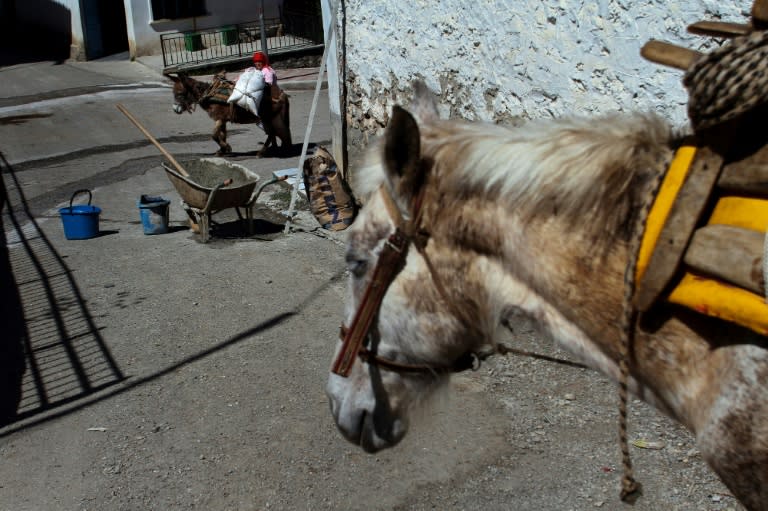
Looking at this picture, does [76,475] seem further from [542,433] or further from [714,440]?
[714,440]

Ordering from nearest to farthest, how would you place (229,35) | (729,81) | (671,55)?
(729,81) → (671,55) → (229,35)

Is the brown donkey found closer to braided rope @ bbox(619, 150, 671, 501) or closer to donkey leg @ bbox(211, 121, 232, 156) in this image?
donkey leg @ bbox(211, 121, 232, 156)

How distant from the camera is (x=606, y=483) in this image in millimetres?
3654

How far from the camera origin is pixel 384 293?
81.8 inches

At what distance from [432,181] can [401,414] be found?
88 centimetres

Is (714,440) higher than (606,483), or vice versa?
(714,440)

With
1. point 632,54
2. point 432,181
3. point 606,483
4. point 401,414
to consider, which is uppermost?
point 632,54

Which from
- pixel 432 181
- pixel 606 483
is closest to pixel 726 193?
pixel 432 181

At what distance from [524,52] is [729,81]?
430cm

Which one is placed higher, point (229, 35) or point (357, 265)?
point (229, 35)

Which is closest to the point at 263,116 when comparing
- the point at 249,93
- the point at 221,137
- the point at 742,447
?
the point at 249,93

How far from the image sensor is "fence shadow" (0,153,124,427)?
4703mm

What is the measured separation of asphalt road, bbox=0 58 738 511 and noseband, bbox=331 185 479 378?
0.29 m

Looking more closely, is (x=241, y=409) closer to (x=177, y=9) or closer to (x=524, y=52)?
(x=524, y=52)
